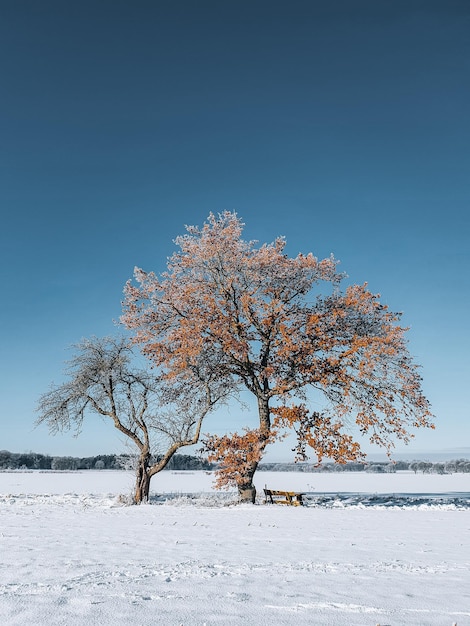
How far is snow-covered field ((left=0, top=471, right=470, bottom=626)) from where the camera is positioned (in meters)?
4.77

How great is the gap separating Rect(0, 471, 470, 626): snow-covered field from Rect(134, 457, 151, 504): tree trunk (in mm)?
7793

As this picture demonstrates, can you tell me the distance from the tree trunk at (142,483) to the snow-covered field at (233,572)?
779cm

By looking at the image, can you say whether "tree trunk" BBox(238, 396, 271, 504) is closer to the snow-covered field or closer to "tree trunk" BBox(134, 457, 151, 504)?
"tree trunk" BBox(134, 457, 151, 504)

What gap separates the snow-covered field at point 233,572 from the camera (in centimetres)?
477

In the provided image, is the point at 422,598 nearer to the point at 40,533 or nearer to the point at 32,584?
the point at 32,584

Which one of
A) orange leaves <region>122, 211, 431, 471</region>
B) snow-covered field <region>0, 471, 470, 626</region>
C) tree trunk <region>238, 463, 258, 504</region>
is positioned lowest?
snow-covered field <region>0, 471, 470, 626</region>

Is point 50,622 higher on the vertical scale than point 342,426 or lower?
lower

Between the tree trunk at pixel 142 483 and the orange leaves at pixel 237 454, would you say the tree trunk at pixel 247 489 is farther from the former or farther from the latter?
the tree trunk at pixel 142 483

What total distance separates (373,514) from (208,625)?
575 inches

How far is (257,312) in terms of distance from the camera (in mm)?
21953

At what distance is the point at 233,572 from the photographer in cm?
698

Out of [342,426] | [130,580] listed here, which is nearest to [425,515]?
[342,426]

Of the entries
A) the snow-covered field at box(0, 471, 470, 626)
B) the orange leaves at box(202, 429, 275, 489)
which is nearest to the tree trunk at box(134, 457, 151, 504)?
the orange leaves at box(202, 429, 275, 489)

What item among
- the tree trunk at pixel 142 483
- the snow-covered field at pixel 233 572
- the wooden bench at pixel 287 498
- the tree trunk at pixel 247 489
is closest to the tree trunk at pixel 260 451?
the tree trunk at pixel 247 489
